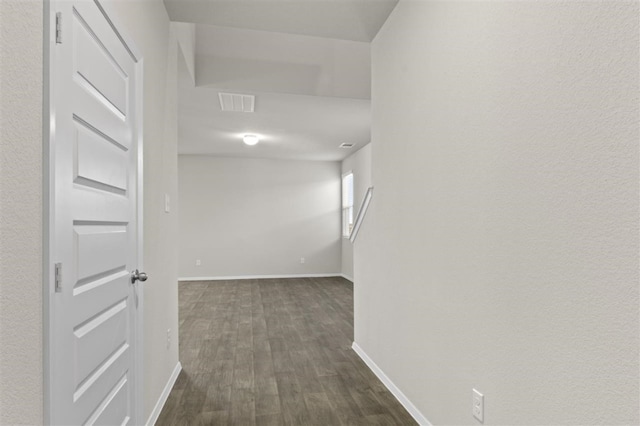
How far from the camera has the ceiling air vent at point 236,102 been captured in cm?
381

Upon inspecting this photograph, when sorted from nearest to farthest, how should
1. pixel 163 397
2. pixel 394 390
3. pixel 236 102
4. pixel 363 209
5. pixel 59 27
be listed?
1. pixel 59 27
2. pixel 163 397
3. pixel 394 390
4. pixel 363 209
5. pixel 236 102

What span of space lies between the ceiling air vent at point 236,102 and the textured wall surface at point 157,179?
4.33 feet

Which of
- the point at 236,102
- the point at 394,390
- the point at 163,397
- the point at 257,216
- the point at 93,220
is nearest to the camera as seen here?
the point at 93,220

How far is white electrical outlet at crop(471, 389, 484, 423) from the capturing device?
141cm

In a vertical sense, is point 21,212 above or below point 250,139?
below

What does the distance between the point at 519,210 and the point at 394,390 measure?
157cm

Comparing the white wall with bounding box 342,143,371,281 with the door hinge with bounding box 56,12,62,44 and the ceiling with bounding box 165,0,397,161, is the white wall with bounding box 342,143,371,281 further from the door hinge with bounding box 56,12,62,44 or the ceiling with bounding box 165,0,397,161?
the door hinge with bounding box 56,12,62,44

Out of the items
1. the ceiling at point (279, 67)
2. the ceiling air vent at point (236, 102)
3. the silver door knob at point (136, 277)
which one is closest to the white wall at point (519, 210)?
the ceiling at point (279, 67)

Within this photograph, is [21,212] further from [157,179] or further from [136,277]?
[157,179]

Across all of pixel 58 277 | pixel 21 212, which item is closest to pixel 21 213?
pixel 21 212

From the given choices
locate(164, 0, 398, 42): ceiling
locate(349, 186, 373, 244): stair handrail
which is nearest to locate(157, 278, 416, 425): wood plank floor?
locate(349, 186, 373, 244): stair handrail

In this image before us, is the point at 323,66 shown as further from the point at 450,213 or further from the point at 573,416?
the point at 573,416

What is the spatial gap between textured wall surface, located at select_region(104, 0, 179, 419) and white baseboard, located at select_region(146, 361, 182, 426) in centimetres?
4

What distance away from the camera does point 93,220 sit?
1179 millimetres
